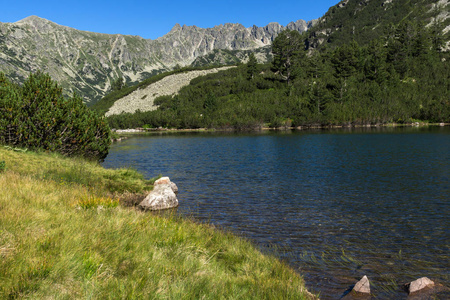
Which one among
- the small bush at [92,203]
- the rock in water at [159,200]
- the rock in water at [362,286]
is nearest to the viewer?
the rock in water at [362,286]

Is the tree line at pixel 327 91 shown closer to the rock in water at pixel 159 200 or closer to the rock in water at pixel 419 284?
the rock in water at pixel 159 200

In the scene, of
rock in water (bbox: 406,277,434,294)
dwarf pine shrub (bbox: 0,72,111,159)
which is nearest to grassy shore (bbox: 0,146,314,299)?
rock in water (bbox: 406,277,434,294)

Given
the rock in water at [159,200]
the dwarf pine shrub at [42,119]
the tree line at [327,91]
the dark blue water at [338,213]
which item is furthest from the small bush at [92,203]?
the tree line at [327,91]

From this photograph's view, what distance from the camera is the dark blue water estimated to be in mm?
11328

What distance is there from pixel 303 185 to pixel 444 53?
8558 inches

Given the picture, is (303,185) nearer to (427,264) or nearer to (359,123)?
(427,264)

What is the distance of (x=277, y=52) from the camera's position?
589 ft

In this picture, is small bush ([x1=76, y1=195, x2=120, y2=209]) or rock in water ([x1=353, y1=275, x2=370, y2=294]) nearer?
rock in water ([x1=353, y1=275, x2=370, y2=294])

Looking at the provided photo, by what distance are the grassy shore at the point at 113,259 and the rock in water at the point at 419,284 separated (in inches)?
140

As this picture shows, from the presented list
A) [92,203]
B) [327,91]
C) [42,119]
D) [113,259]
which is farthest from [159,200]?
[327,91]

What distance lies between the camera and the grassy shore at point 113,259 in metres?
5.59

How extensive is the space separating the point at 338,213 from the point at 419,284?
364 inches

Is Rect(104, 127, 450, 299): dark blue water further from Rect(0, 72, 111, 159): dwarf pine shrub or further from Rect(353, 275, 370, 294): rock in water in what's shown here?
Rect(0, 72, 111, 159): dwarf pine shrub

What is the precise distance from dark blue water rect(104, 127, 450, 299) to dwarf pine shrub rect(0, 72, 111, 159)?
922cm
